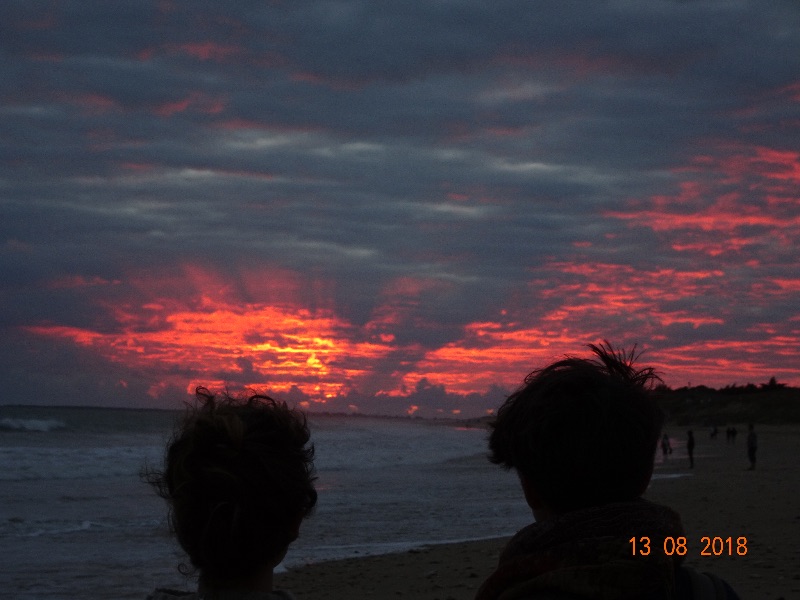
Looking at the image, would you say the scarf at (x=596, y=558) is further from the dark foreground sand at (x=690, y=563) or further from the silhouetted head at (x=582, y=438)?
the dark foreground sand at (x=690, y=563)

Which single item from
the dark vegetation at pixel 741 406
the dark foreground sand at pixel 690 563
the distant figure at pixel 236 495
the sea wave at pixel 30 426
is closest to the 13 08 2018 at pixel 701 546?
the dark foreground sand at pixel 690 563

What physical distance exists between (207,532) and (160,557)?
11.3m

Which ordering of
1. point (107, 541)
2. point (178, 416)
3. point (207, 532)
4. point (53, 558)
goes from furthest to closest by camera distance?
1. point (107, 541)
2. point (53, 558)
3. point (178, 416)
4. point (207, 532)

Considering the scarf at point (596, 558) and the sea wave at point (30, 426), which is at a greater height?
the scarf at point (596, 558)

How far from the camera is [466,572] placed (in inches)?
418

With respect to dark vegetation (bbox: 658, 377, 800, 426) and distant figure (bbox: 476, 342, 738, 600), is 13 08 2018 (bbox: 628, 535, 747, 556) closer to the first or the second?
distant figure (bbox: 476, 342, 738, 600)

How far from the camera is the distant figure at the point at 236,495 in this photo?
7.59 ft

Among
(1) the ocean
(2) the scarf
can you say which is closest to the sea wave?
(1) the ocean

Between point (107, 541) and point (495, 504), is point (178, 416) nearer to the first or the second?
point (107, 541)

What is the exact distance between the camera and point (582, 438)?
80.4 inches

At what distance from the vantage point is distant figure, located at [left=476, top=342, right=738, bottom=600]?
6.51 feet

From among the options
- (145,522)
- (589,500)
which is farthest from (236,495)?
(145,522)

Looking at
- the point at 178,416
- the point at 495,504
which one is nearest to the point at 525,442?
the point at 178,416

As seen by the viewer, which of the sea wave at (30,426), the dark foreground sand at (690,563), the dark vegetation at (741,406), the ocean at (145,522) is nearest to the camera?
the dark foreground sand at (690,563)
